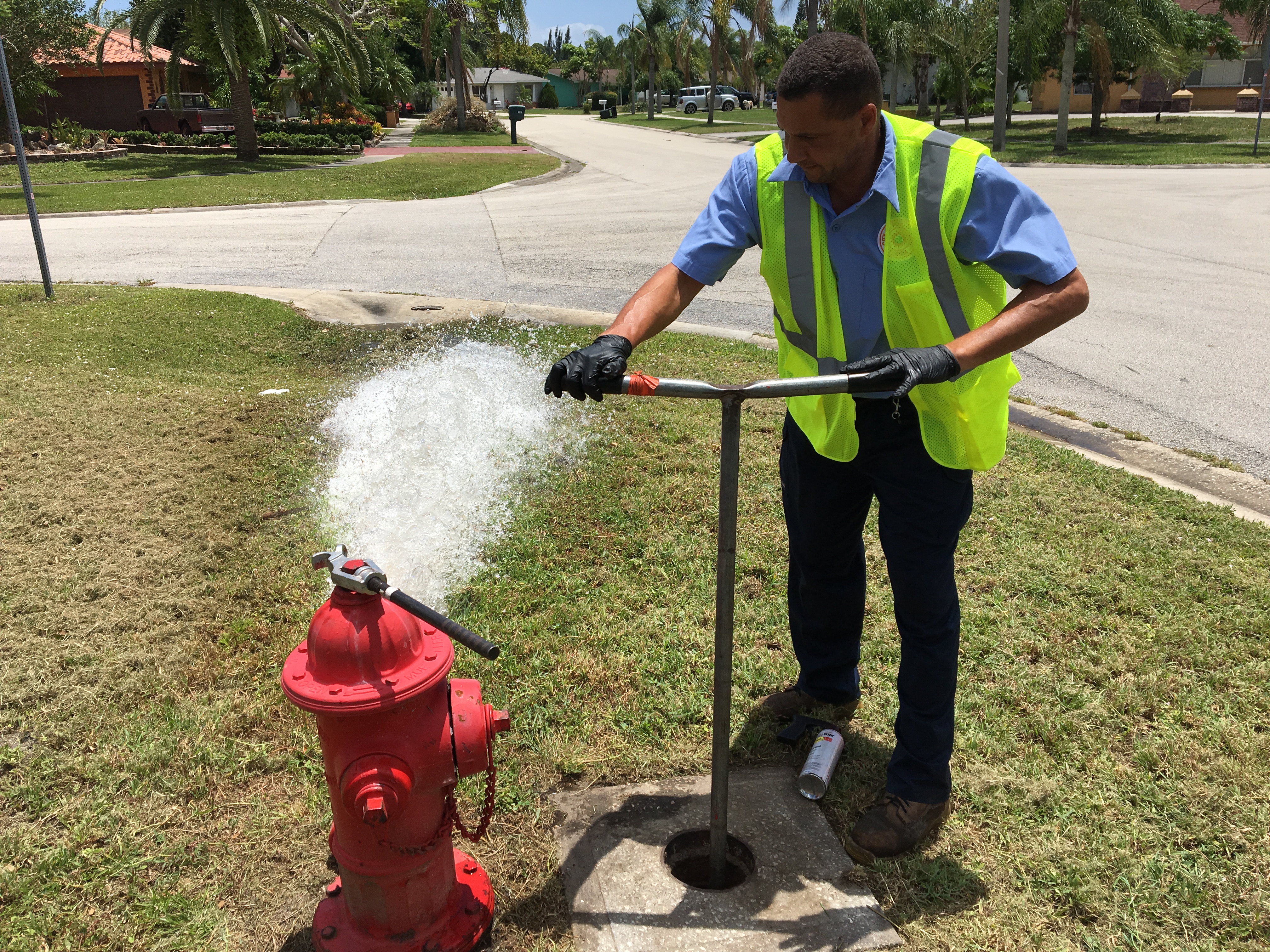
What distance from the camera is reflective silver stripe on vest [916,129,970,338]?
2.18 meters

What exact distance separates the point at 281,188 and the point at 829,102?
17.3 meters

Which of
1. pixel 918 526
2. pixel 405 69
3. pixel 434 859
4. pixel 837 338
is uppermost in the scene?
pixel 405 69

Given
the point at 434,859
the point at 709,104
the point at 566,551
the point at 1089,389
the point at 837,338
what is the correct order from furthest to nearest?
the point at 709,104
the point at 1089,389
the point at 566,551
the point at 837,338
the point at 434,859

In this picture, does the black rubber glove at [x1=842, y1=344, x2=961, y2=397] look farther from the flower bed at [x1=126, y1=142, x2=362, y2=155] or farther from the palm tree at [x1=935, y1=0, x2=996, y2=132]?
the palm tree at [x1=935, y1=0, x2=996, y2=132]

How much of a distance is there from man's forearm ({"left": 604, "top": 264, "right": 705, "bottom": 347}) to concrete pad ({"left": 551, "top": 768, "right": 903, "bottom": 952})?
4.04 feet

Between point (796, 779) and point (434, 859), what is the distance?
1.10m

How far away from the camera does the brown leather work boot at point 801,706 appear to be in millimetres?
2996

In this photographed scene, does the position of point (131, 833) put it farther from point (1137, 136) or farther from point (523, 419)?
point (1137, 136)

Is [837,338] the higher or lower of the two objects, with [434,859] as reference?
higher

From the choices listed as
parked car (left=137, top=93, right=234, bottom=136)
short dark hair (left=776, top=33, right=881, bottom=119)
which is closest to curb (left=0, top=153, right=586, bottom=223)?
parked car (left=137, top=93, right=234, bottom=136)

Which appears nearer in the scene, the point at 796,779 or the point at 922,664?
the point at 922,664

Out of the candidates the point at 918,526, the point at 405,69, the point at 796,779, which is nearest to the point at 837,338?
the point at 918,526

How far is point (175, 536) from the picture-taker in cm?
400

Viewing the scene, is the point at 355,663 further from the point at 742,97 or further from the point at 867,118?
the point at 742,97
